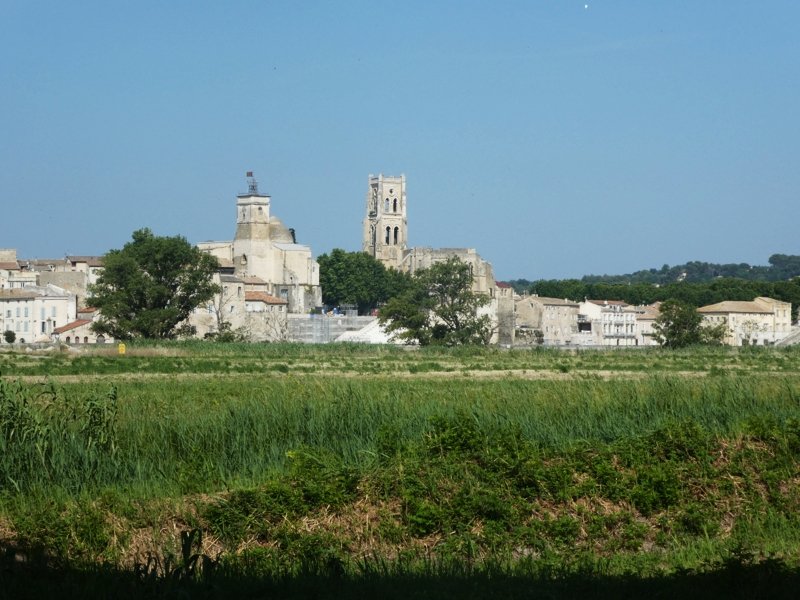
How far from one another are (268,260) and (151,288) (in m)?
49.7

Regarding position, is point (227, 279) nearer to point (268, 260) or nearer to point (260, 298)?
point (260, 298)

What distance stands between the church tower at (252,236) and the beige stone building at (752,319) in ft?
149

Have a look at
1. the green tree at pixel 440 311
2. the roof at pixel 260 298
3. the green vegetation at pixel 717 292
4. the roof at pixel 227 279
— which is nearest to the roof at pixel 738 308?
the green vegetation at pixel 717 292

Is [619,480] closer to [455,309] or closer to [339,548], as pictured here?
[339,548]

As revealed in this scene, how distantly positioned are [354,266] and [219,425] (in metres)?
141

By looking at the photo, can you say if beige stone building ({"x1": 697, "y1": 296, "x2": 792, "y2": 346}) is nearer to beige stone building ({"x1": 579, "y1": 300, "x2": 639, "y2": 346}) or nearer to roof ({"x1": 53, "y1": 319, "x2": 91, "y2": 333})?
beige stone building ({"x1": 579, "y1": 300, "x2": 639, "y2": 346})

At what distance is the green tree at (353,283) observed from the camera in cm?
15725

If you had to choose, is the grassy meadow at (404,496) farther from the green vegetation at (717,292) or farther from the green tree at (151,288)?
the green vegetation at (717,292)

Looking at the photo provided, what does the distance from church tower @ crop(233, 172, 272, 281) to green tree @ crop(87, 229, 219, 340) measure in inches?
1489

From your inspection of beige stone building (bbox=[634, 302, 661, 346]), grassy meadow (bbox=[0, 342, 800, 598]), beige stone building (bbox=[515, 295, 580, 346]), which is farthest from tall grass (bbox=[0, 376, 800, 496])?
beige stone building (bbox=[634, 302, 661, 346])

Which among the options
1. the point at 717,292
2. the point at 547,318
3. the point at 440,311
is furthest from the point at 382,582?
the point at 717,292

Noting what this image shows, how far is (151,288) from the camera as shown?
275 ft

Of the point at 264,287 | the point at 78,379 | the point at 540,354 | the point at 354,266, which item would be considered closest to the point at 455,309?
the point at 540,354

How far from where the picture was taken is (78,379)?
127 feet
